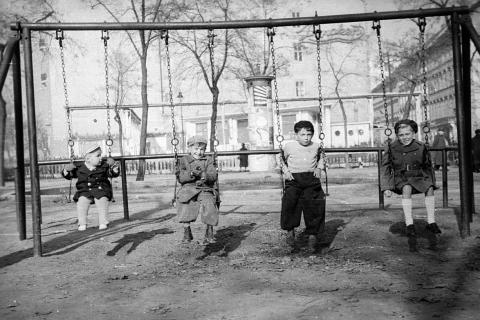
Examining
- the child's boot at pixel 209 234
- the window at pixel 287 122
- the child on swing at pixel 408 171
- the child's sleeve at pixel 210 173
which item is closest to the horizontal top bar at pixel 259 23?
the child on swing at pixel 408 171

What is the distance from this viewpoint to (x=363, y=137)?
133 ft

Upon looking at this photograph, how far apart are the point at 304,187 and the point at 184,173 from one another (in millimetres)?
1382

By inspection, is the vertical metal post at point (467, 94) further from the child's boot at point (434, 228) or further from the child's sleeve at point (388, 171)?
the child's sleeve at point (388, 171)

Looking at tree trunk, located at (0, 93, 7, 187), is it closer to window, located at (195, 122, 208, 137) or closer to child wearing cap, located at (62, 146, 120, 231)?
child wearing cap, located at (62, 146, 120, 231)

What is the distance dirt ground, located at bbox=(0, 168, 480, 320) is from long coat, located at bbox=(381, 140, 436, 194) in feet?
2.05

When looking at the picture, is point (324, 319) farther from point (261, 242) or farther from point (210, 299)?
point (261, 242)

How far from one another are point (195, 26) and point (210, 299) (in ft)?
12.1

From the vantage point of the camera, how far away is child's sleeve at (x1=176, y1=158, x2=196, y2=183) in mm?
6055

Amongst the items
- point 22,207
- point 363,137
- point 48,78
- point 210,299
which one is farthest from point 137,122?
point 210,299

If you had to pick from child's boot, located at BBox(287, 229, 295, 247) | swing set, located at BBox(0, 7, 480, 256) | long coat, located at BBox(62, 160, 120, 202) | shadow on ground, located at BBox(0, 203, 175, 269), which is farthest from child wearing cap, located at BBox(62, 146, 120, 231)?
child's boot, located at BBox(287, 229, 295, 247)

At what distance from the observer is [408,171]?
608 centimetres

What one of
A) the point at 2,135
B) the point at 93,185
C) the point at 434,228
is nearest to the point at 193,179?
the point at 93,185

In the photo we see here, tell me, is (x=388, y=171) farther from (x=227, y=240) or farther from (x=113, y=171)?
(x=113, y=171)

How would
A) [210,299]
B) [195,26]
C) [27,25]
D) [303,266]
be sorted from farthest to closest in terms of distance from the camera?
[195,26], [27,25], [303,266], [210,299]
